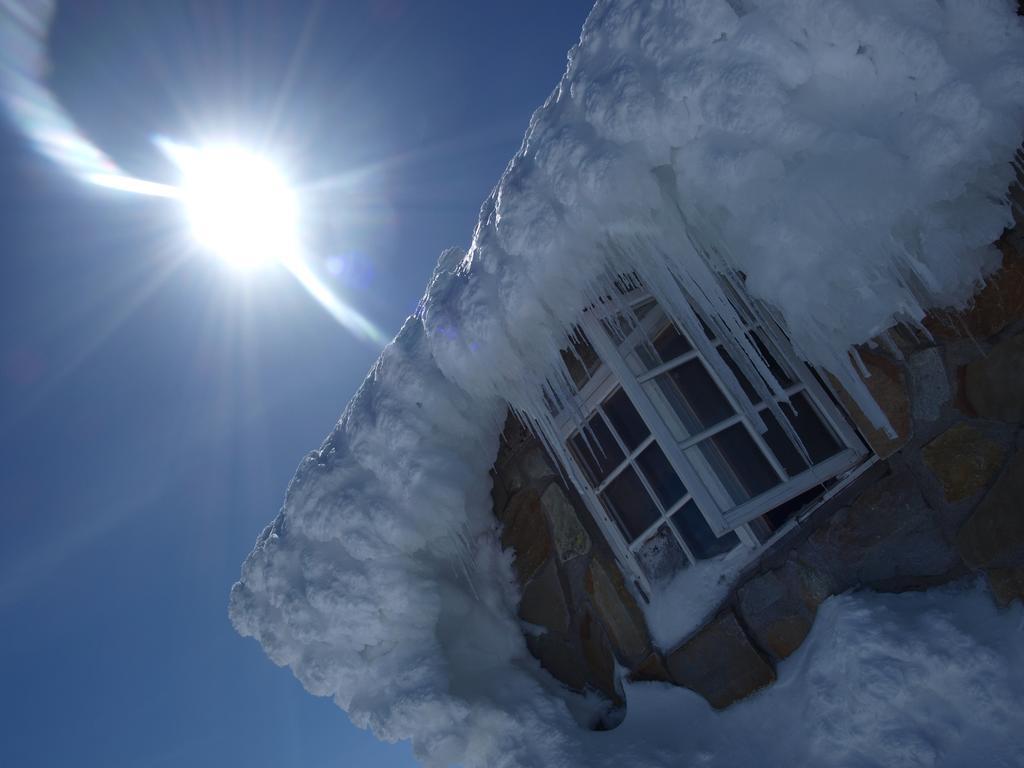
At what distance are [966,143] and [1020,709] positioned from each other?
71.3 inches

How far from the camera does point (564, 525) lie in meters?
3.77

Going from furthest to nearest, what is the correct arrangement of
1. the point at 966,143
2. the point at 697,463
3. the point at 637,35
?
the point at 697,463
the point at 637,35
the point at 966,143

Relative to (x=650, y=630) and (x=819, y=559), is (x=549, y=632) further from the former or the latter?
(x=819, y=559)

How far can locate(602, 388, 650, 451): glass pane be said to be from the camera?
11.1 feet

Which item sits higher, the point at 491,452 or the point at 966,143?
the point at 491,452

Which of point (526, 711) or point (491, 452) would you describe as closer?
point (526, 711)

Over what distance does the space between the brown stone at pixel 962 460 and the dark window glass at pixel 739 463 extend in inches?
24.6

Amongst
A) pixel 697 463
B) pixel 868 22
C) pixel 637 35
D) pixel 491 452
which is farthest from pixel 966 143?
pixel 491 452

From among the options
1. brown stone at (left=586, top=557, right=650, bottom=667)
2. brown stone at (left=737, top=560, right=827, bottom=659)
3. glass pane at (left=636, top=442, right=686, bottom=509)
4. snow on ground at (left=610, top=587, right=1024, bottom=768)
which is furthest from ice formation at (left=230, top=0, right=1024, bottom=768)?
glass pane at (left=636, top=442, right=686, bottom=509)

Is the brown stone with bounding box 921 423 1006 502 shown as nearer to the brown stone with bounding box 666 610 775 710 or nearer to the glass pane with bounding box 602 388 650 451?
the brown stone with bounding box 666 610 775 710

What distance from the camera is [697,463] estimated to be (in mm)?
3127

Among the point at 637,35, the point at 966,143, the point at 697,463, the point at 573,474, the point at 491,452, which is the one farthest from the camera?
the point at 491,452

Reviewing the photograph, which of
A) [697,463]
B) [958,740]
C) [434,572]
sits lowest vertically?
[958,740]

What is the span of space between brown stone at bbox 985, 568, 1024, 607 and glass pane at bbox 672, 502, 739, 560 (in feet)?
3.28
